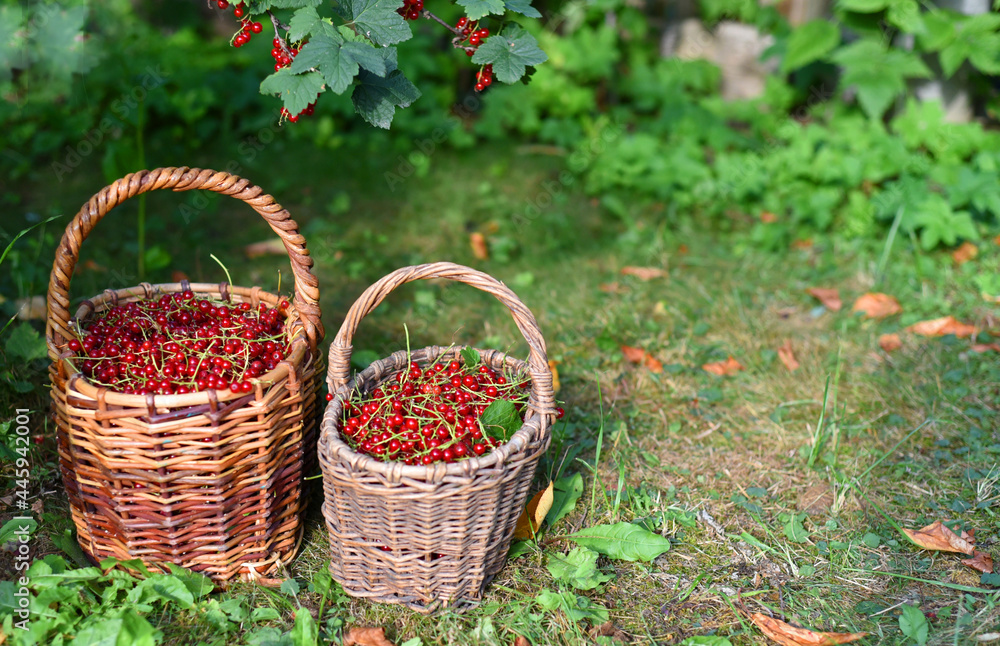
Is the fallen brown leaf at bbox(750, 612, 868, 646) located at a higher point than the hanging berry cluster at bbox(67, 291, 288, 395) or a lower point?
lower

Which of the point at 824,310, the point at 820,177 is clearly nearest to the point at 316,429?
the point at 824,310

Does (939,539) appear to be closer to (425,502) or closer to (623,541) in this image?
(623,541)

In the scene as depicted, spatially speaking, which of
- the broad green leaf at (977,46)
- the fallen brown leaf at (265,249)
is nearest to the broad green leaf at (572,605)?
the fallen brown leaf at (265,249)

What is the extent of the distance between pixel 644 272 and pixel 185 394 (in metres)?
2.25

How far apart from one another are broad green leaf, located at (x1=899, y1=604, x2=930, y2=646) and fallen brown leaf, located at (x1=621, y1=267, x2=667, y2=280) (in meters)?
1.84

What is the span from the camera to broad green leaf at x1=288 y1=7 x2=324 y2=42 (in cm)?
171

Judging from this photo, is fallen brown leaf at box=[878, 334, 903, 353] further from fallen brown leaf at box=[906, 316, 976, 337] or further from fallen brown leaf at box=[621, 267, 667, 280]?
fallen brown leaf at box=[621, 267, 667, 280]

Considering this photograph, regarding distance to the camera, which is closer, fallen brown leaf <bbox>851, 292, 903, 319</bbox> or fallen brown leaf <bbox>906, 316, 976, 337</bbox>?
fallen brown leaf <bbox>906, 316, 976, 337</bbox>

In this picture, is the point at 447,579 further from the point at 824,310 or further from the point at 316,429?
the point at 824,310

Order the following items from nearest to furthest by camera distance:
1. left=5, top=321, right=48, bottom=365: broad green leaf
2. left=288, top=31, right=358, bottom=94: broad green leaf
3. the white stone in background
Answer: left=288, top=31, right=358, bottom=94: broad green leaf < left=5, top=321, right=48, bottom=365: broad green leaf < the white stone in background

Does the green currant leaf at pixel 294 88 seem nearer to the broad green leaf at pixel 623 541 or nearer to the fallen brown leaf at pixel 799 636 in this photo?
the broad green leaf at pixel 623 541

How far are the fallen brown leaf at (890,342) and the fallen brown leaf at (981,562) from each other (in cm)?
106

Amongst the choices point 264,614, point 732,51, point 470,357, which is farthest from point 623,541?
point 732,51

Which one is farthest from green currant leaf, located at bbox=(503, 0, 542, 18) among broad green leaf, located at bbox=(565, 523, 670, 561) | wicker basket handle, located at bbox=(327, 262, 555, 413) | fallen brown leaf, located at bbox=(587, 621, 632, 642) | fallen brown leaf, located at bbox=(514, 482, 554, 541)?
fallen brown leaf, located at bbox=(587, 621, 632, 642)
